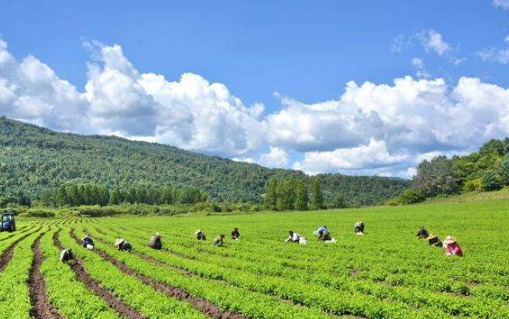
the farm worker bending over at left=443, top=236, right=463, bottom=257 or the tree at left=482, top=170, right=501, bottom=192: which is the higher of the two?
the tree at left=482, top=170, right=501, bottom=192

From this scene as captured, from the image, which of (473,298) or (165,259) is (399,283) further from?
(165,259)

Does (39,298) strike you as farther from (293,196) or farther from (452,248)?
(293,196)

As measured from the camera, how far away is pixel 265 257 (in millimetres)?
31328

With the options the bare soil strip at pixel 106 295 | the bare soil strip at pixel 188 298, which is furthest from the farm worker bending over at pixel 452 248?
the bare soil strip at pixel 106 295

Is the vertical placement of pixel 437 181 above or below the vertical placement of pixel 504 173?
below

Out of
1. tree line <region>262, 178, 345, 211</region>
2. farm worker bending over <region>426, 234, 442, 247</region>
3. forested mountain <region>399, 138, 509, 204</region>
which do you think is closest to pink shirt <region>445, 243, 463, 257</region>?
farm worker bending over <region>426, 234, 442, 247</region>

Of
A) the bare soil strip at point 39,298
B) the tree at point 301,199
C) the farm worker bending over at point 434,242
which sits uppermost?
the tree at point 301,199

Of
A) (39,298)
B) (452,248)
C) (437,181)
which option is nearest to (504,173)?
(437,181)

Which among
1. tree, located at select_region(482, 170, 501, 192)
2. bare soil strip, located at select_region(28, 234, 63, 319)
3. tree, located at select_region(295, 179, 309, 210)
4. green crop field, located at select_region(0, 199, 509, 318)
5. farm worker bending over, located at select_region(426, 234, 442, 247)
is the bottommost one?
bare soil strip, located at select_region(28, 234, 63, 319)

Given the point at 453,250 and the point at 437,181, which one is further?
the point at 437,181

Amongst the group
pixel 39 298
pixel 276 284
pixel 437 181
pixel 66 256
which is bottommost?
pixel 39 298

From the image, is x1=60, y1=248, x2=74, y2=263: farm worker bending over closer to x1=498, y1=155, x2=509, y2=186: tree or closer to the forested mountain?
x1=498, y1=155, x2=509, y2=186: tree

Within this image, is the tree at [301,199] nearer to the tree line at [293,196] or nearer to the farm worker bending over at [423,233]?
the tree line at [293,196]

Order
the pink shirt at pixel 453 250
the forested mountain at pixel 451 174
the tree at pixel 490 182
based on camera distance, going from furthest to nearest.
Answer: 1. the forested mountain at pixel 451 174
2. the tree at pixel 490 182
3. the pink shirt at pixel 453 250
